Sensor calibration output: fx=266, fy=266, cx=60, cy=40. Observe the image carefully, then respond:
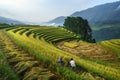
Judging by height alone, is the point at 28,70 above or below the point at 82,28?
above

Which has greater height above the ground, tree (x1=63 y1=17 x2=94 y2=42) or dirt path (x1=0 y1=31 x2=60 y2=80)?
dirt path (x1=0 y1=31 x2=60 y2=80)

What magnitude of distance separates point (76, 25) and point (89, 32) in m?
7.83

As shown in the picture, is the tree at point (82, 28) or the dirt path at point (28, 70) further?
the tree at point (82, 28)

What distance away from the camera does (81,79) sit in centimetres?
2284

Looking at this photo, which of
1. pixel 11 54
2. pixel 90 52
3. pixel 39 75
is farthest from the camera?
pixel 90 52

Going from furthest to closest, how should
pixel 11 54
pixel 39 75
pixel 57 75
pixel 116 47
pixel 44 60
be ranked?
1. pixel 116 47
2. pixel 11 54
3. pixel 44 60
4. pixel 57 75
5. pixel 39 75

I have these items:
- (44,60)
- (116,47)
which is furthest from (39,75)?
(116,47)

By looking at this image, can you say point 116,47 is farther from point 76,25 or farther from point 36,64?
point 76,25

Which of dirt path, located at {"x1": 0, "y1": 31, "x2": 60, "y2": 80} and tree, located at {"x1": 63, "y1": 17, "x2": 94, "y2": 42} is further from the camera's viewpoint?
tree, located at {"x1": 63, "y1": 17, "x2": 94, "y2": 42}

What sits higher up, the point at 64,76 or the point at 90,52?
the point at 64,76

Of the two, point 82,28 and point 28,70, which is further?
point 82,28

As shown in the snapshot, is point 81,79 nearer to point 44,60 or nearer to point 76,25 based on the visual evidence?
point 44,60

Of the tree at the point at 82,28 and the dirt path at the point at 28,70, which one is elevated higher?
the dirt path at the point at 28,70

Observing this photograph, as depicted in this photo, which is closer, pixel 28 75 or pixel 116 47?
pixel 28 75
